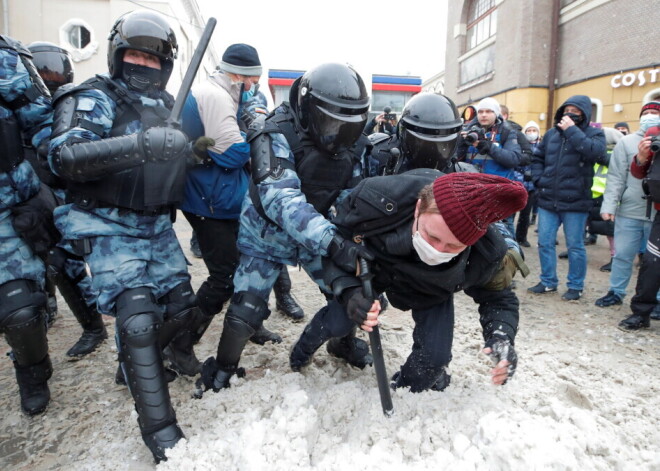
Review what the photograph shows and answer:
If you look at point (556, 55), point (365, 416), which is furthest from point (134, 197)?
point (556, 55)

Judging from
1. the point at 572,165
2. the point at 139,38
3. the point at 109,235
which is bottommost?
the point at 109,235

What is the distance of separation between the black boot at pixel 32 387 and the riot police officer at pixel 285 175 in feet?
2.59

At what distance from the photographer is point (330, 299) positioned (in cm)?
271

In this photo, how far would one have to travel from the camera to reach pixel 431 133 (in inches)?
108

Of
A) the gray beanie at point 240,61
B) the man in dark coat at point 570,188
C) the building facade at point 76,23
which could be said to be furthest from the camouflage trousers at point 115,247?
the building facade at point 76,23

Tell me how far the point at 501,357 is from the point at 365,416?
637mm

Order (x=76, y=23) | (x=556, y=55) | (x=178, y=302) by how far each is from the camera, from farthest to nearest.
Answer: (x=76, y=23) < (x=556, y=55) < (x=178, y=302)

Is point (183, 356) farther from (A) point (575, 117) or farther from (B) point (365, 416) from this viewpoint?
(A) point (575, 117)

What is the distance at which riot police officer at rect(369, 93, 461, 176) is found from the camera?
272 cm

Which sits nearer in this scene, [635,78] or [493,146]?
[493,146]

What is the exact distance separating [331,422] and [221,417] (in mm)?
491

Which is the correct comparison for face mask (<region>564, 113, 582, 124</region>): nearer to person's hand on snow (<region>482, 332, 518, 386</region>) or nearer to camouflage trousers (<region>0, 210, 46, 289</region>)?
person's hand on snow (<region>482, 332, 518, 386</region>)

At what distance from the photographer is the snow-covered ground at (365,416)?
1687mm

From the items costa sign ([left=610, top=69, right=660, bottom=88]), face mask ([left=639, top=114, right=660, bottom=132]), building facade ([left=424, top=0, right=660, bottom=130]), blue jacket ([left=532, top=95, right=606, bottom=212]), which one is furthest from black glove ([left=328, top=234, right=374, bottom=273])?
costa sign ([left=610, top=69, right=660, bottom=88])
